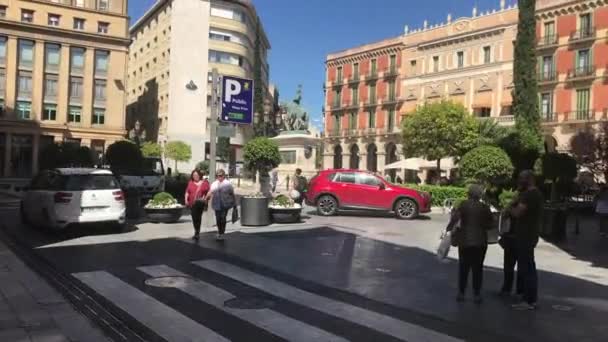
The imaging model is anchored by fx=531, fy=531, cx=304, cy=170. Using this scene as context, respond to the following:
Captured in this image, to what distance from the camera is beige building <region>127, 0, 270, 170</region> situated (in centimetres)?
5891

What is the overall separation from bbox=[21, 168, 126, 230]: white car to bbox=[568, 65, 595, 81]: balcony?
41069 millimetres

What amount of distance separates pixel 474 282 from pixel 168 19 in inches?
2346

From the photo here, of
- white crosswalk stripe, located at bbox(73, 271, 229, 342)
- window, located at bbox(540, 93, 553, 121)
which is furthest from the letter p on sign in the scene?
window, located at bbox(540, 93, 553, 121)

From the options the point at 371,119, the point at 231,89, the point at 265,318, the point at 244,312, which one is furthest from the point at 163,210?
the point at 371,119

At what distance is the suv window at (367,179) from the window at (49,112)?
148ft

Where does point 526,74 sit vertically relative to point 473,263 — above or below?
above

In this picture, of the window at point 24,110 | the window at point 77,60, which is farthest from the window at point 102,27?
the window at point 24,110

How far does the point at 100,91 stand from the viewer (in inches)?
2194

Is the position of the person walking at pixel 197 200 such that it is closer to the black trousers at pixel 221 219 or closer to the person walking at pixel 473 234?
the black trousers at pixel 221 219

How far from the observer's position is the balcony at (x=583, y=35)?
138 ft

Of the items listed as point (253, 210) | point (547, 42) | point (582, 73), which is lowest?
point (253, 210)

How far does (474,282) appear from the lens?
6750 mm

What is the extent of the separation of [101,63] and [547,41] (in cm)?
4308

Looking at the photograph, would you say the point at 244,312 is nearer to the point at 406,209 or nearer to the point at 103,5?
the point at 406,209
